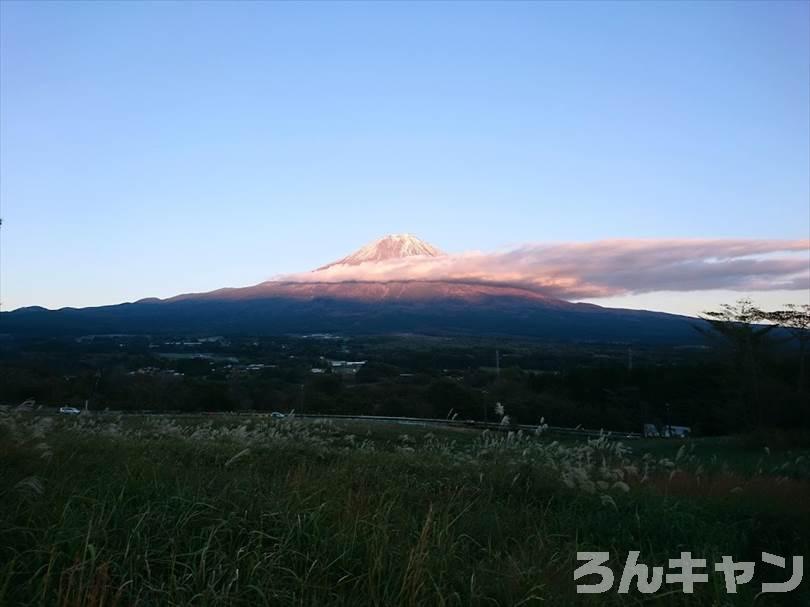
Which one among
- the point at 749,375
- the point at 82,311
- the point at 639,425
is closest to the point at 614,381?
the point at 639,425

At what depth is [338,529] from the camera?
16.0ft

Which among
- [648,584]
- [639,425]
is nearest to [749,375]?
[639,425]

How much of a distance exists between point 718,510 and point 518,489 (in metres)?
2.35

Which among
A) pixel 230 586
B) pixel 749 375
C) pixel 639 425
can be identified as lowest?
pixel 639 425

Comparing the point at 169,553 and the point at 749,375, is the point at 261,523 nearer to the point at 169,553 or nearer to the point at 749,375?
the point at 169,553

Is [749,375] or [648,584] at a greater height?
[648,584]

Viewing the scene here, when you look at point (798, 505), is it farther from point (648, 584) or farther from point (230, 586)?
point (230, 586)

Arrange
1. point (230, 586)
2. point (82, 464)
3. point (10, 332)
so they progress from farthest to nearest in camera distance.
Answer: point (10, 332) → point (82, 464) → point (230, 586)

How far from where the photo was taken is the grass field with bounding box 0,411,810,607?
3934 millimetres

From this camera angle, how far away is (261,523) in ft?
15.4

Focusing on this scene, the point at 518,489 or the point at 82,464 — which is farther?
the point at 518,489

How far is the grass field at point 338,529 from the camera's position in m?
3.93

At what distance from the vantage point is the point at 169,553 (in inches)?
168

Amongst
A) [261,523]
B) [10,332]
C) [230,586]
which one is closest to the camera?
[230,586]
